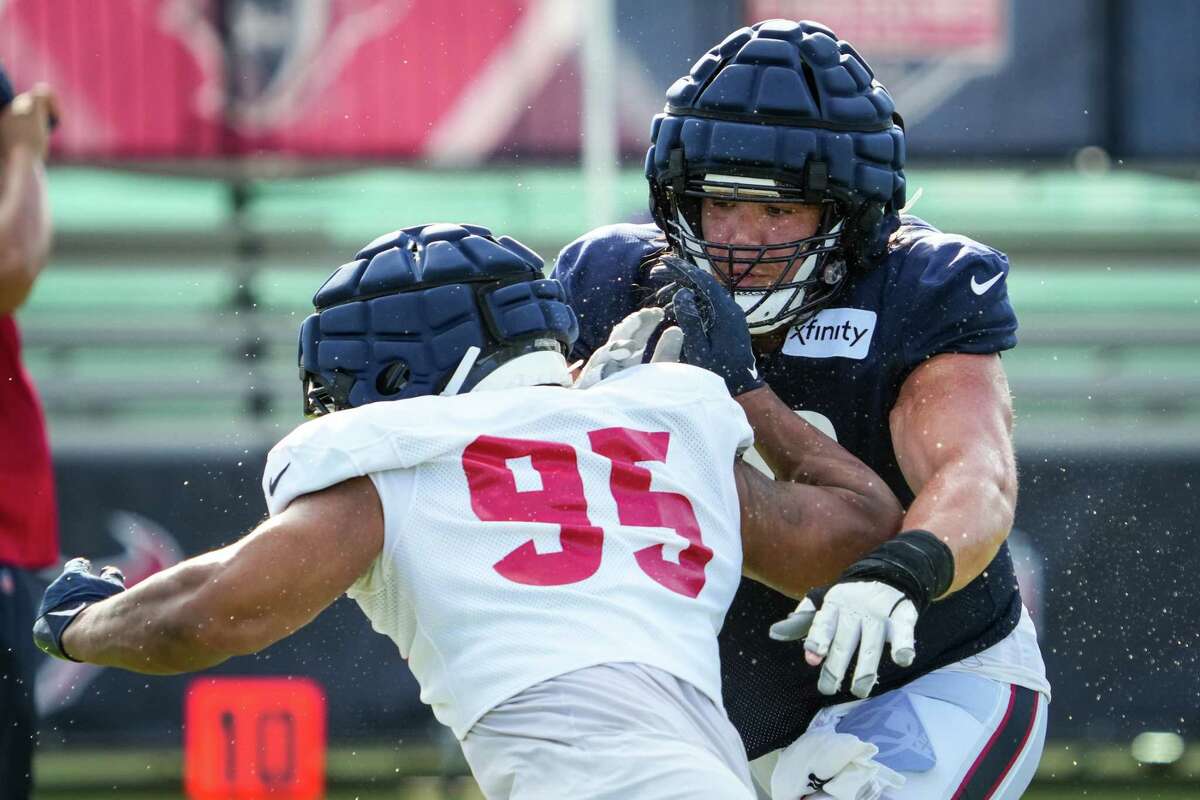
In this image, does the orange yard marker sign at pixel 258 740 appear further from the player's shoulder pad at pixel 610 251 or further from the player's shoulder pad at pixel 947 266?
the player's shoulder pad at pixel 947 266

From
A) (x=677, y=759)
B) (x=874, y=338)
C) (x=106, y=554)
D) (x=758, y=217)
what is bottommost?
(x=106, y=554)

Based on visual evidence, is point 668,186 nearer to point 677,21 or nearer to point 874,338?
point 874,338

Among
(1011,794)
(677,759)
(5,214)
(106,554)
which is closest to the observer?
(677,759)

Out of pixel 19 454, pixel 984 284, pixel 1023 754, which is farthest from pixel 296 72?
pixel 1023 754

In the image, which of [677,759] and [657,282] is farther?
[657,282]

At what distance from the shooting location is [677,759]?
1.99m

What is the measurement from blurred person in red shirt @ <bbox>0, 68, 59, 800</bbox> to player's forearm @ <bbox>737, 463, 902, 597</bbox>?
2014 millimetres

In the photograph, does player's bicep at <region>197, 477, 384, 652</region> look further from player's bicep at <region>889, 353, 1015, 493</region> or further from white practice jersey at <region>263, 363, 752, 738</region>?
player's bicep at <region>889, 353, 1015, 493</region>

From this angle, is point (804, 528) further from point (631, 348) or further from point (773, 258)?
point (773, 258)

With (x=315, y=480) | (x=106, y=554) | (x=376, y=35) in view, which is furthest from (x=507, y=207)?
(x=315, y=480)

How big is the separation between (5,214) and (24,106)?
31 centimetres

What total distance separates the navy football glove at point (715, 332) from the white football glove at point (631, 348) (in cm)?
3

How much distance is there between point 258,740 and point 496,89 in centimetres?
265

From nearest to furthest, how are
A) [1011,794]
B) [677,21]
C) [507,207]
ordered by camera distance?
1. [1011,794]
2. [677,21]
3. [507,207]
